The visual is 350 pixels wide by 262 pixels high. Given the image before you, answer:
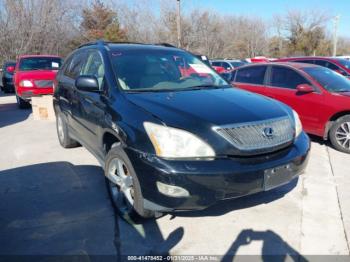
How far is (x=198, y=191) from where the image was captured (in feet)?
9.00

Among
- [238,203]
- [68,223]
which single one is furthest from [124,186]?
[238,203]

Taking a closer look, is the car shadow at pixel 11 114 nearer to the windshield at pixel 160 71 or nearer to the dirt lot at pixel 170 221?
the dirt lot at pixel 170 221

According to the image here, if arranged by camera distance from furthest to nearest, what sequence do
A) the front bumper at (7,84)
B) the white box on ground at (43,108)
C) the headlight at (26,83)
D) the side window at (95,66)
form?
the front bumper at (7,84)
the headlight at (26,83)
the white box on ground at (43,108)
the side window at (95,66)

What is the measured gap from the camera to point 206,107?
3.21m

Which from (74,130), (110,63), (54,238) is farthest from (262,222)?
(74,130)

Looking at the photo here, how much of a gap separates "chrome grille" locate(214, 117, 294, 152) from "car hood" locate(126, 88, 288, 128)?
0.19 ft

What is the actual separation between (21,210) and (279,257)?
2665mm

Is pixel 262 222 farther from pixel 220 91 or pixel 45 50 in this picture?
pixel 45 50

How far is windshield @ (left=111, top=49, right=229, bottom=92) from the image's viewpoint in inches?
148

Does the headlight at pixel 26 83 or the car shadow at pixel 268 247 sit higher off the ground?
the headlight at pixel 26 83

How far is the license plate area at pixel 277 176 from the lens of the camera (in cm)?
294

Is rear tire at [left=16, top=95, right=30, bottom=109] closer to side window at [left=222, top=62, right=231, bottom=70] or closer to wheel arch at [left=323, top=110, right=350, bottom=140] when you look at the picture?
wheel arch at [left=323, top=110, right=350, bottom=140]

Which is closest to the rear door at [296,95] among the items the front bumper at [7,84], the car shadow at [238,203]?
the car shadow at [238,203]

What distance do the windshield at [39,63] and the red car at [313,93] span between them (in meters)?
6.57
